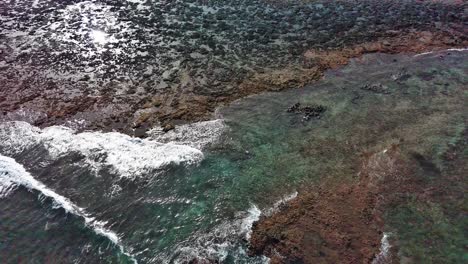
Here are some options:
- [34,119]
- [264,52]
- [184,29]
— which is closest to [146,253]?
[34,119]

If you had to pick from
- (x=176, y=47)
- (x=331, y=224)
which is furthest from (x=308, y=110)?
(x=176, y=47)

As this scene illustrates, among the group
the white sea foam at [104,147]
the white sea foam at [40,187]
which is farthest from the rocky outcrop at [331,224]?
the white sea foam at [40,187]

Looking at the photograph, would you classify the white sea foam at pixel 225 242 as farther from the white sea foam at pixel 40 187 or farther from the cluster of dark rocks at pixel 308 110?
the cluster of dark rocks at pixel 308 110

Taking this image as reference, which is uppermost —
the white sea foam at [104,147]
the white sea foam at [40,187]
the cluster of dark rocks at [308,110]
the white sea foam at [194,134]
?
the cluster of dark rocks at [308,110]

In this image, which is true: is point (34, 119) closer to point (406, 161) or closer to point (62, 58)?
point (62, 58)

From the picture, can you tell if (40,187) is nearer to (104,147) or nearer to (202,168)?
(104,147)

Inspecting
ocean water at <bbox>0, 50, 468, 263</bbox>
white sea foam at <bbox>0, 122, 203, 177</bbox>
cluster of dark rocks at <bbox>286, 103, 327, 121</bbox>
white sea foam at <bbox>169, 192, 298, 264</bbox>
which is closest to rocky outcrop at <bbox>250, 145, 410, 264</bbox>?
white sea foam at <bbox>169, 192, 298, 264</bbox>
